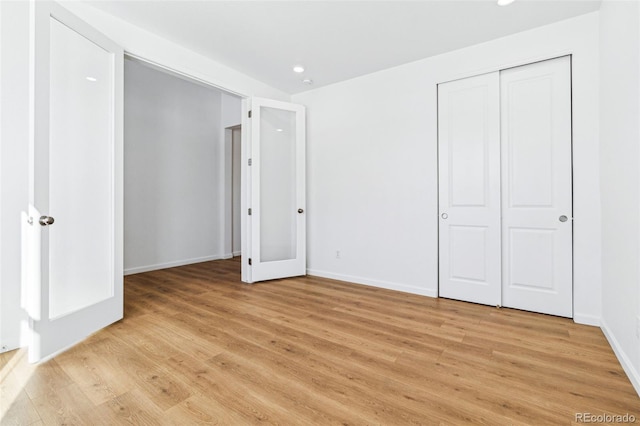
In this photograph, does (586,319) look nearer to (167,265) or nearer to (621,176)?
(621,176)

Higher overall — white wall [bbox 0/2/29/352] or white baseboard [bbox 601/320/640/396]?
white wall [bbox 0/2/29/352]

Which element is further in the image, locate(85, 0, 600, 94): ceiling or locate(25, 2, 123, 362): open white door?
locate(85, 0, 600, 94): ceiling

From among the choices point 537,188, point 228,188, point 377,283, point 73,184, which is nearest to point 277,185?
point 377,283

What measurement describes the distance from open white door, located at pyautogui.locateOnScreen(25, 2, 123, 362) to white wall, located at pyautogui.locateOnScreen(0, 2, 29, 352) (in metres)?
0.18

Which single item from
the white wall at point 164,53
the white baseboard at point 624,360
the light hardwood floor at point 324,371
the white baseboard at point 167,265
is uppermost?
the white wall at point 164,53

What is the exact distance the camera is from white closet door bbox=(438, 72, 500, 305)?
3.02 meters

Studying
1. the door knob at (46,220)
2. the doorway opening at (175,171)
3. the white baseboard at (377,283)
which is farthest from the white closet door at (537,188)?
the door knob at (46,220)

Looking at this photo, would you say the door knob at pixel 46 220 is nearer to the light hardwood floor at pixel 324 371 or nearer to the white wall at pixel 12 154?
the white wall at pixel 12 154

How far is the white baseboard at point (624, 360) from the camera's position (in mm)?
1653

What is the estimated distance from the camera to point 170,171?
5043 millimetres

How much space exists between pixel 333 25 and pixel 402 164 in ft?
5.41

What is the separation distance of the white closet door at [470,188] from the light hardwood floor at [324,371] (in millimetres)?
372

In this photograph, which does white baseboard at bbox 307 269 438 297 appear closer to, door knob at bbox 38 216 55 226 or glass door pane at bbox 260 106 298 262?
glass door pane at bbox 260 106 298 262

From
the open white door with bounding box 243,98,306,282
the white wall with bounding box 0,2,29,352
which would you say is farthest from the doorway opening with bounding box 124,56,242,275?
the white wall with bounding box 0,2,29,352
